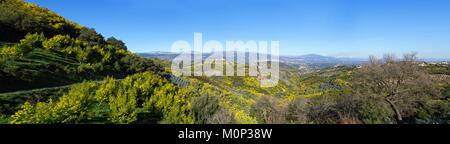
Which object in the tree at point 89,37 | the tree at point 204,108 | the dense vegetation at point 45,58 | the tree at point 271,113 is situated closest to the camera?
the tree at point 271,113

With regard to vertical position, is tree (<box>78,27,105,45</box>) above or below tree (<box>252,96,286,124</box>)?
above

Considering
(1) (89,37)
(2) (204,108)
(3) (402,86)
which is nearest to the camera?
(2) (204,108)

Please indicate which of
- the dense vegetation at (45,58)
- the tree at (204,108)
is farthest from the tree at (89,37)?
the tree at (204,108)

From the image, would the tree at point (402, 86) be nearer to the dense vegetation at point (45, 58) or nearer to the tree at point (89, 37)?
the dense vegetation at point (45, 58)

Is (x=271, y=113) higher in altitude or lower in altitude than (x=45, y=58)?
lower

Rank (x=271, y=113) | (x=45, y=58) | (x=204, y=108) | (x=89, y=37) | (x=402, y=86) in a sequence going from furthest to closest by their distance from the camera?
(x=89, y=37)
(x=45, y=58)
(x=402, y=86)
(x=204, y=108)
(x=271, y=113)

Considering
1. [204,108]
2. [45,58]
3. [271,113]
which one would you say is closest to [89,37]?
[45,58]

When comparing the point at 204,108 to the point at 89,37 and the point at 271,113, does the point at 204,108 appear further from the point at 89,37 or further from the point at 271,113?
the point at 89,37

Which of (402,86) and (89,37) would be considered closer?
(402,86)

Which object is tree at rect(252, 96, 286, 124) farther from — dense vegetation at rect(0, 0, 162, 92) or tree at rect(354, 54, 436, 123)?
dense vegetation at rect(0, 0, 162, 92)

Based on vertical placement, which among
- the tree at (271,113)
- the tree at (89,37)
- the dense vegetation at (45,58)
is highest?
the tree at (89,37)

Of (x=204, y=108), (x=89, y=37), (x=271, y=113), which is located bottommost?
(x=204, y=108)

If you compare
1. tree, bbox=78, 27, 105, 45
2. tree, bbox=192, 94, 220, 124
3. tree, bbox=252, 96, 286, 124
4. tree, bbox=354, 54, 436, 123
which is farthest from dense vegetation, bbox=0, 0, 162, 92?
tree, bbox=354, 54, 436, 123
